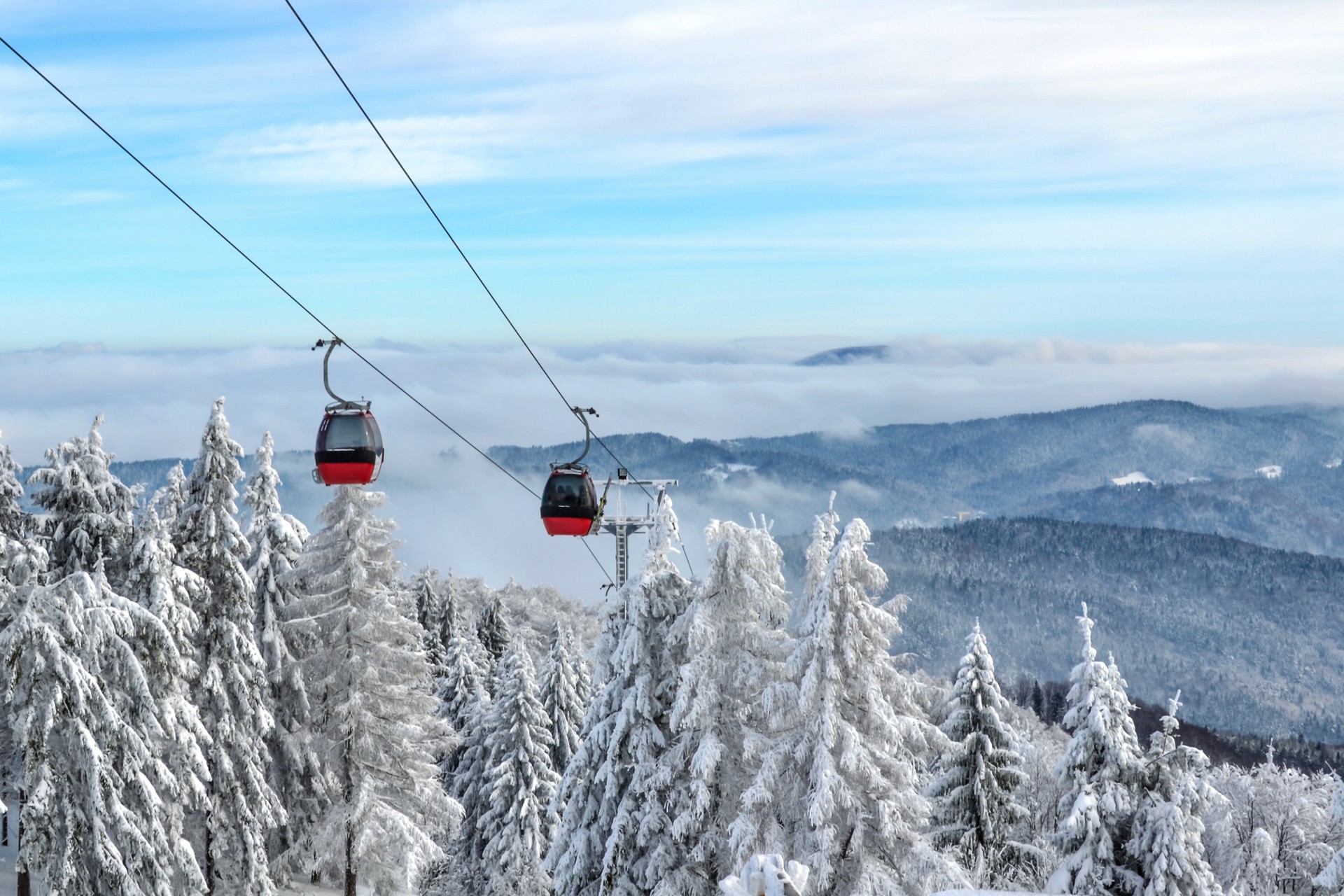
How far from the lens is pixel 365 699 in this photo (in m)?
28.7

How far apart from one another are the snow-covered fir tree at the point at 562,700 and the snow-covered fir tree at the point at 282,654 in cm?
1407

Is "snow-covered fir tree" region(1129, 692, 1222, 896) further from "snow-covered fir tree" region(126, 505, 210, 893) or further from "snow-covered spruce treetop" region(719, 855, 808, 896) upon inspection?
"snow-covered fir tree" region(126, 505, 210, 893)

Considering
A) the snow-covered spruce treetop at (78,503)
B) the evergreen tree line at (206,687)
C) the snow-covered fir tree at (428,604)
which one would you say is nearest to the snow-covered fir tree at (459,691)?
the snow-covered fir tree at (428,604)

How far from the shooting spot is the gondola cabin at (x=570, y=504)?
73.5 feet

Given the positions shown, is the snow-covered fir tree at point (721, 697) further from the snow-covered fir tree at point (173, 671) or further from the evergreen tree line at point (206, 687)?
the snow-covered fir tree at point (173, 671)

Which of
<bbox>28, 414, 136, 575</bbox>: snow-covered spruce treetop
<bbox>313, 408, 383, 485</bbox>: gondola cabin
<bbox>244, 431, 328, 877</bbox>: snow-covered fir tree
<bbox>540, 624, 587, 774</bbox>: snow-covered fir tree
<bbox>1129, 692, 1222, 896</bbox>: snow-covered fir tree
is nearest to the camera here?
<bbox>313, 408, 383, 485</bbox>: gondola cabin

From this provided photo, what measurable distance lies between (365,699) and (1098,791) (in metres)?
17.4

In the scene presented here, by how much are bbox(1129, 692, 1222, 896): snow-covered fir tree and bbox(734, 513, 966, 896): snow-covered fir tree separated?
24.6ft

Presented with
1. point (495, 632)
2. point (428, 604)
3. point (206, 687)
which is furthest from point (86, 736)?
point (495, 632)

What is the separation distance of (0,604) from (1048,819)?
3413 centimetres

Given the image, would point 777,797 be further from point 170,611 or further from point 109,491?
point 109,491

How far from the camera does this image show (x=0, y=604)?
23219 millimetres

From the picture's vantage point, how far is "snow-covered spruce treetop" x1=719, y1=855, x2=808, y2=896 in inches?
359

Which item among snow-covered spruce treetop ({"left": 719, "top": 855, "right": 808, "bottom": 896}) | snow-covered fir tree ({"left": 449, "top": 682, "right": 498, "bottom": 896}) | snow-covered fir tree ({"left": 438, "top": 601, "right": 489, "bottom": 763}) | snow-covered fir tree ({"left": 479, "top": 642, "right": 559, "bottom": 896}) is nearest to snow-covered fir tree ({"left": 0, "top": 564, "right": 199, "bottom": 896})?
snow-covered spruce treetop ({"left": 719, "top": 855, "right": 808, "bottom": 896})
